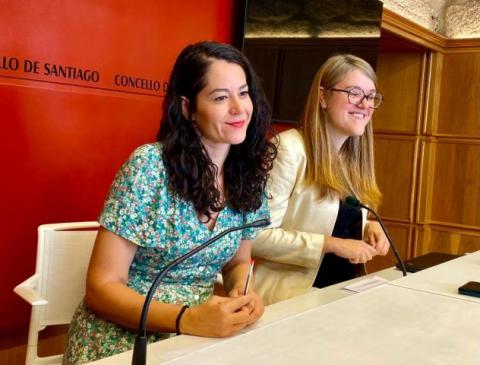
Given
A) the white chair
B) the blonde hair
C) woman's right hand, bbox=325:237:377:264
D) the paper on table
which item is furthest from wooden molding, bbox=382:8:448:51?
the white chair

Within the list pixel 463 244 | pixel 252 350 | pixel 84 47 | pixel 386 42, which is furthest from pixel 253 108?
pixel 463 244

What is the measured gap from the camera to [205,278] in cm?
166

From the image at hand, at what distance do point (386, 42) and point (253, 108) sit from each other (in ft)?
11.5

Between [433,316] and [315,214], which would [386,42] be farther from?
[433,316]

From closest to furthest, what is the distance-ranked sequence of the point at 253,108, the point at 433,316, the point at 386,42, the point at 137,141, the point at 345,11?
the point at 433,316 → the point at 253,108 → the point at 137,141 → the point at 345,11 → the point at 386,42

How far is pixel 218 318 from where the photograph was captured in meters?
1.25

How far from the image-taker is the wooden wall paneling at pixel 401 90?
5.23m

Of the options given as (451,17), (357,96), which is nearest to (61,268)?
(357,96)

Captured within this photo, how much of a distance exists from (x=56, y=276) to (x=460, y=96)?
14.0 ft

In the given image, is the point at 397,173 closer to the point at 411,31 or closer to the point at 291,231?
the point at 411,31

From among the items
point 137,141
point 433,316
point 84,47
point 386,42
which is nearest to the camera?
point 433,316

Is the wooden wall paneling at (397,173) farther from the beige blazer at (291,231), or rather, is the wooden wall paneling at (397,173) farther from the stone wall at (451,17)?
the beige blazer at (291,231)

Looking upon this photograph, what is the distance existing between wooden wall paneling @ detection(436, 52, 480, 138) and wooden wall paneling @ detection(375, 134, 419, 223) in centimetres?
33

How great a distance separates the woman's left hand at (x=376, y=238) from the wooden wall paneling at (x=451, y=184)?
320 cm
